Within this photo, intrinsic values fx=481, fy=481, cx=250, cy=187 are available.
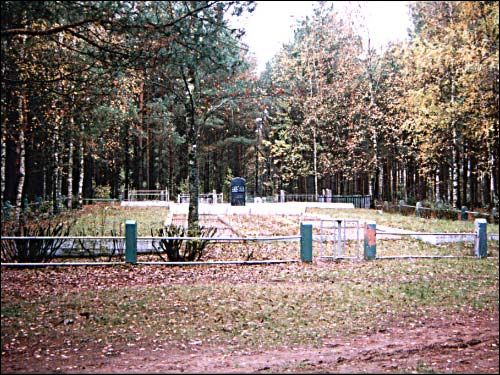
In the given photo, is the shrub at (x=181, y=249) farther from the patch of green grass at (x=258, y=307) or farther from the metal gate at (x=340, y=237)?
the metal gate at (x=340, y=237)

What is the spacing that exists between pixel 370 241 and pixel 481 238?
1933mm

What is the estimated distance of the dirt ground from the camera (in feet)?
7.29

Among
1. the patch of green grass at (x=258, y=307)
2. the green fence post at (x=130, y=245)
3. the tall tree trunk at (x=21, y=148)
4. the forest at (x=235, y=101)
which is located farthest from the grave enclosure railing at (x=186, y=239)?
the tall tree trunk at (x=21, y=148)

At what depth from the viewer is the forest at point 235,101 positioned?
277cm

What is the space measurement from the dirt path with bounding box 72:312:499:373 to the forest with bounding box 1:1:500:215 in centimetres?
111

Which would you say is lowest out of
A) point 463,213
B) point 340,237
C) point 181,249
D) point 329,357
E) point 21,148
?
point 329,357

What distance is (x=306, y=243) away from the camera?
565cm

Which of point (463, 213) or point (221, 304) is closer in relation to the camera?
point (221, 304)

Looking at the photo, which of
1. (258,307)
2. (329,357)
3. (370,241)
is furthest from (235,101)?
(329,357)

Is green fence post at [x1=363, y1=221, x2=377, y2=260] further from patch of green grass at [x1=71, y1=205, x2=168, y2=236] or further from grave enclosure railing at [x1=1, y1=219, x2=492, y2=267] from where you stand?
patch of green grass at [x1=71, y1=205, x2=168, y2=236]

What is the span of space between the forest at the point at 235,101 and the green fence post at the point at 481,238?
0.18 m

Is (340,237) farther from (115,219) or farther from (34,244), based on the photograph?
(34,244)

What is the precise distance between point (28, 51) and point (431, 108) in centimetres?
292

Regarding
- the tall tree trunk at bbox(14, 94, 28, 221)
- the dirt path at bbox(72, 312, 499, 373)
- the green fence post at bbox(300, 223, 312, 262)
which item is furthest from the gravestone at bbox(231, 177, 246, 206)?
the dirt path at bbox(72, 312, 499, 373)
